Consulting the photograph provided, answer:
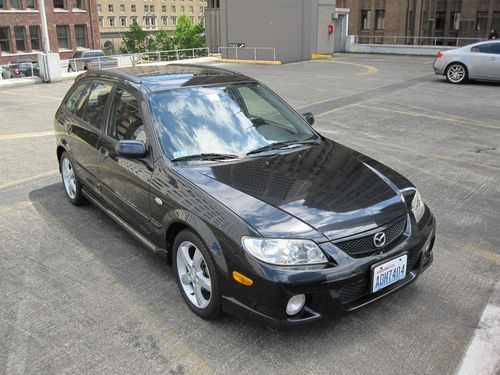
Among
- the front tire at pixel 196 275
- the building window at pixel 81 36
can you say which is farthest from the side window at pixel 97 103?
the building window at pixel 81 36

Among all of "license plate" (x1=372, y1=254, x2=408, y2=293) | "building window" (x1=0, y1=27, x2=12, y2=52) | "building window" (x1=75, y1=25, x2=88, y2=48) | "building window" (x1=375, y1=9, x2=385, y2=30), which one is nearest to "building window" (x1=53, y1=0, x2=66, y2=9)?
"building window" (x1=75, y1=25, x2=88, y2=48)

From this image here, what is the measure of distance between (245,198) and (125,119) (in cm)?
169

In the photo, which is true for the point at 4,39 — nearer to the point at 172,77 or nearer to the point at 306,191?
the point at 172,77

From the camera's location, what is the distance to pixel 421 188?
6266 millimetres

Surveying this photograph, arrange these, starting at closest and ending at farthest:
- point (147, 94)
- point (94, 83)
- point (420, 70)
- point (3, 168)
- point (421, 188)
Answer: point (147, 94)
point (94, 83)
point (421, 188)
point (3, 168)
point (420, 70)

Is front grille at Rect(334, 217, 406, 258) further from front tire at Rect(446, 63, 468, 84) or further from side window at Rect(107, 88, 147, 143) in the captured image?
front tire at Rect(446, 63, 468, 84)

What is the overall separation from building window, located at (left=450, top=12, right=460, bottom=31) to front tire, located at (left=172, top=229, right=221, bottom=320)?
45.4m

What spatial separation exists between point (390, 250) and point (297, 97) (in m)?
10.8

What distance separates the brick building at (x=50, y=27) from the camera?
4481 centimetres

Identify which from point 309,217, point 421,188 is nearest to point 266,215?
point 309,217

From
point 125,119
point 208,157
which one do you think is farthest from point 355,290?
point 125,119

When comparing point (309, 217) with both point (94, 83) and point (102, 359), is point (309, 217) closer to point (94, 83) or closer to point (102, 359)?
point (102, 359)

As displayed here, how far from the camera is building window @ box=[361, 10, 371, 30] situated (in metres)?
44.9

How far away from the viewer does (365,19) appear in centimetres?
4528
